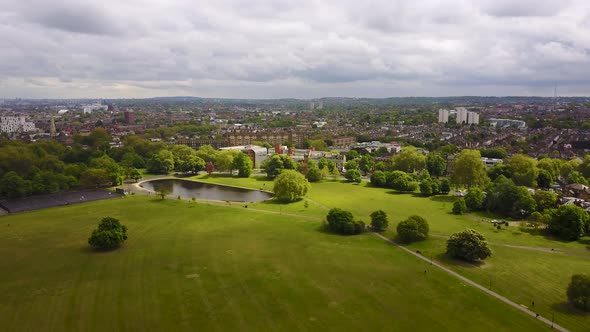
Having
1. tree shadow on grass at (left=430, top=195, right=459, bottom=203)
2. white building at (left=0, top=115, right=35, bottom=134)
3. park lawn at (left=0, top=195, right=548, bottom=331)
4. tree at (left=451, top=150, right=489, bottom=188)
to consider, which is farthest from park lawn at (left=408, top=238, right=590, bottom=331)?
white building at (left=0, top=115, right=35, bottom=134)

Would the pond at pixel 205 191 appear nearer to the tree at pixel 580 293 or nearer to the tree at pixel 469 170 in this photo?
the tree at pixel 469 170

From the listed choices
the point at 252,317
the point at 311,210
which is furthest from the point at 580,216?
the point at 252,317

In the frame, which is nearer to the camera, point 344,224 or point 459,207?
point 344,224

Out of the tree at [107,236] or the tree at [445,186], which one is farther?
the tree at [445,186]

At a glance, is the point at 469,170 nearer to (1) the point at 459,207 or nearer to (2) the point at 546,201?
(1) the point at 459,207

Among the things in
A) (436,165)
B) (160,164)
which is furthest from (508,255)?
(160,164)

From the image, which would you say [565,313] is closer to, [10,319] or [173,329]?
[173,329]

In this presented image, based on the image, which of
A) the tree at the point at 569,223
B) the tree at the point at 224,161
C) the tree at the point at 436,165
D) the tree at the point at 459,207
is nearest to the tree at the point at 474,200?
the tree at the point at 459,207
